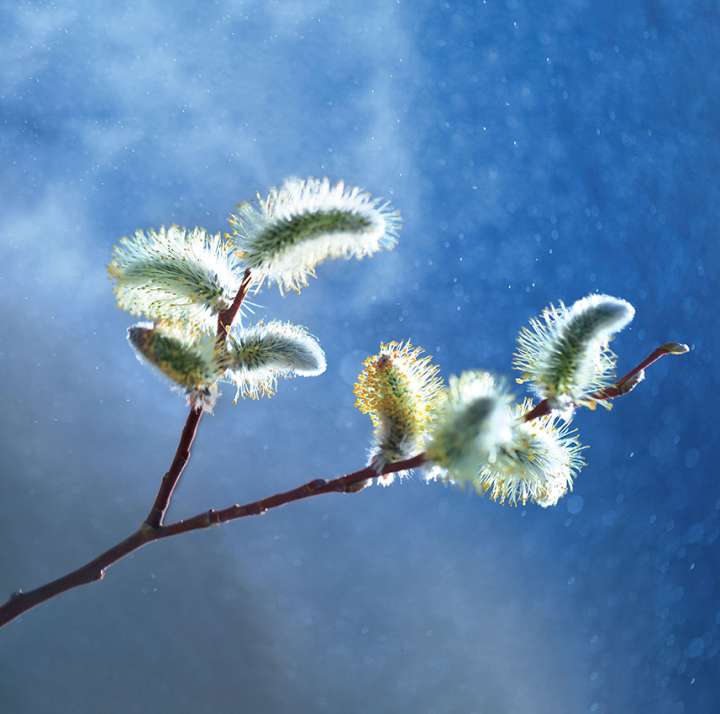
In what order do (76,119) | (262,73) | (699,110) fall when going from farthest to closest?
(699,110) → (262,73) → (76,119)

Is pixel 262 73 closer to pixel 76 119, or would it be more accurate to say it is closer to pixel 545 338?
pixel 76 119

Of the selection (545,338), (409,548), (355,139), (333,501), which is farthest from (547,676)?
(545,338)

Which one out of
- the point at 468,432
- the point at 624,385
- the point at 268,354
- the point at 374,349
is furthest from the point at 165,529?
the point at 374,349

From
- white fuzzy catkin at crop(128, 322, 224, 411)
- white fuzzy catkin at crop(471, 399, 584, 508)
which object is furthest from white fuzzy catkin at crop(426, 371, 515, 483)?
white fuzzy catkin at crop(128, 322, 224, 411)

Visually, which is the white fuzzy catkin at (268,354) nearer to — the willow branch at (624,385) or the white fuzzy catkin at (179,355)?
the white fuzzy catkin at (179,355)

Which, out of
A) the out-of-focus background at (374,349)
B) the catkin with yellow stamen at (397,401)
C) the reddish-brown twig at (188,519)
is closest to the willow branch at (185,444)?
the reddish-brown twig at (188,519)

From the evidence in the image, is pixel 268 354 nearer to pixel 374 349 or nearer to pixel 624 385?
pixel 624 385

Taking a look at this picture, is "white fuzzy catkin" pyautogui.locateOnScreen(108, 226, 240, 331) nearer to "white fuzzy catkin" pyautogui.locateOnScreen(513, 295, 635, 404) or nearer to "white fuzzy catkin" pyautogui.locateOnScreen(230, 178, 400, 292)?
"white fuzzy catkin" pyautogui.locateOnScreen(230, 178, 400, 292)
